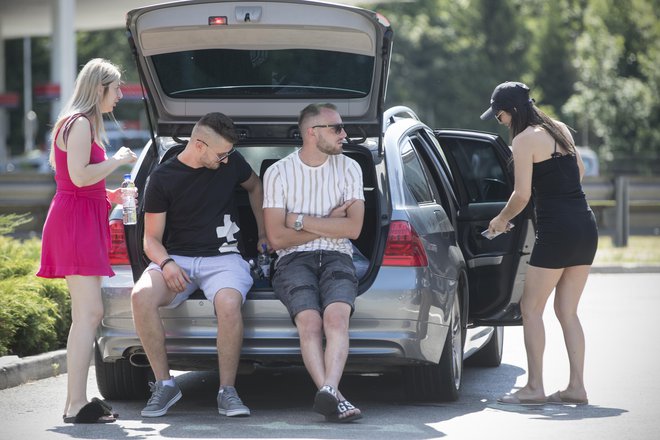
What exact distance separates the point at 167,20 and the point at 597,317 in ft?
20.3

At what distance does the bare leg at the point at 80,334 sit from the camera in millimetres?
6844

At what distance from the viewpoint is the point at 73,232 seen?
687cm

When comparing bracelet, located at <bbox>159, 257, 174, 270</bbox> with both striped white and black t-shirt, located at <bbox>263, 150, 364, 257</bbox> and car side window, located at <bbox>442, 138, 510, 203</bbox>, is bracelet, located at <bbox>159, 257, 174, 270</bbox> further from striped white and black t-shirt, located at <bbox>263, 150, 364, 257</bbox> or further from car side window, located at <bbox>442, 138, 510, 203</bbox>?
car side window, located at <bbox>442, 138, 510, 203</bbox>

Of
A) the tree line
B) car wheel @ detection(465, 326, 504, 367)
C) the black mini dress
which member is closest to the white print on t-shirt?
the black mini dress

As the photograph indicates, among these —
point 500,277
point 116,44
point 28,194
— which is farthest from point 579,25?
point 500,277

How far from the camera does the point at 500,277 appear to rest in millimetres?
8109

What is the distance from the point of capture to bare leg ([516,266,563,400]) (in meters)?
7.45

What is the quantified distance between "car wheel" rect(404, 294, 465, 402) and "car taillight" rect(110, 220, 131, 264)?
165 cm

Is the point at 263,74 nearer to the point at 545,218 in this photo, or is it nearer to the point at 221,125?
the point at 221,125

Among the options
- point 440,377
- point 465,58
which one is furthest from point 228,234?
point 465,58

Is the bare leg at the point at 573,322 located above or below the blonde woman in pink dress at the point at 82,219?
below

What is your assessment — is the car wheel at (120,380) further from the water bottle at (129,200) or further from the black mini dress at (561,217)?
the black mini dress at (561,217)

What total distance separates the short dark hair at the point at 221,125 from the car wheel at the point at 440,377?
1521 mm

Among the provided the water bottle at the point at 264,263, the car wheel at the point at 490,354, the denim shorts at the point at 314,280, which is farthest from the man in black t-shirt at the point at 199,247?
the car wheel at the point at 490,354
